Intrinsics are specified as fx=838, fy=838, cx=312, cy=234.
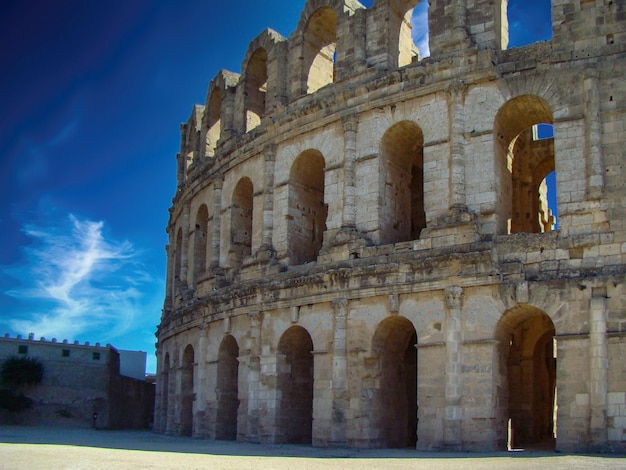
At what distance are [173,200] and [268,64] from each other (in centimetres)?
937

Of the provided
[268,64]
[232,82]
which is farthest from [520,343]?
[232,82]

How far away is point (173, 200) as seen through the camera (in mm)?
31484

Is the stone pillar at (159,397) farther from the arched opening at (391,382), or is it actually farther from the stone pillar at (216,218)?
the arched opening at (391,382)

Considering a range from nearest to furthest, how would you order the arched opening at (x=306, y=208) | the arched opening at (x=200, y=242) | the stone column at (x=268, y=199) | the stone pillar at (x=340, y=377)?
the stone pillar at (x=340, y=377)
the arched opening at (x=306, y=208)
the stone column at (x=268, y=199)
the arched opening at (x=200, y=242)

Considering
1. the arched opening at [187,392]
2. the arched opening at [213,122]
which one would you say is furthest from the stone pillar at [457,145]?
the arched opening at [213,122]

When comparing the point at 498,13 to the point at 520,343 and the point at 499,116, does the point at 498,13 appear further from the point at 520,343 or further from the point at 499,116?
the point at 520,343

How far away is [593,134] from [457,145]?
9.33 ft

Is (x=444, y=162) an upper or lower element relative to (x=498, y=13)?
lower

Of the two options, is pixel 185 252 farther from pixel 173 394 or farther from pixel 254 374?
pixel 254 374

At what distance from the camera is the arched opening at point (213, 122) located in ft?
92.7

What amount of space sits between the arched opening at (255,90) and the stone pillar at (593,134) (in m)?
11.0

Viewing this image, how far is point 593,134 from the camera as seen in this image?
16.5 metres

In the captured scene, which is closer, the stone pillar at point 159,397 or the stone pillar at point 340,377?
the stone pillar at point 340,377

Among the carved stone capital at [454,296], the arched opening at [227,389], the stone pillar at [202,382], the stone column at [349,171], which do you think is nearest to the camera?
the carved stone capital at [454,296]
